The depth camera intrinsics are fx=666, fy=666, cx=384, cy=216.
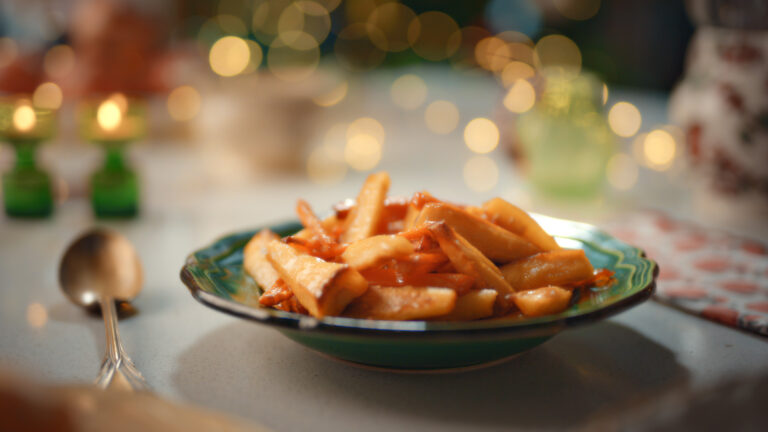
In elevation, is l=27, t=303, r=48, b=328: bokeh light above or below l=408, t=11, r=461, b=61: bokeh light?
below

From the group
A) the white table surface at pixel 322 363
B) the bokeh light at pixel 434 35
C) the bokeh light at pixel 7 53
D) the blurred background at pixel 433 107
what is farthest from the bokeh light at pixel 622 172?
the bokeh light at pixel 434 35

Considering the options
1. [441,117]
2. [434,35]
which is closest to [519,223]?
[441,117]

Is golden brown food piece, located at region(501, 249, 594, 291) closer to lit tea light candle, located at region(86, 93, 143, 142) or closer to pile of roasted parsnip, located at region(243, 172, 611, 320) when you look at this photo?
pile of roasted parsnip, located at region(243, 172, 611, 320)

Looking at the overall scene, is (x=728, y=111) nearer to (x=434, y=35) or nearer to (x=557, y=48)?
(x=557, y=48)

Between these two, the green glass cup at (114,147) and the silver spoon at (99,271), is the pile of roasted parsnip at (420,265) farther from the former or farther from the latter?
the green glass cup at (114,147)

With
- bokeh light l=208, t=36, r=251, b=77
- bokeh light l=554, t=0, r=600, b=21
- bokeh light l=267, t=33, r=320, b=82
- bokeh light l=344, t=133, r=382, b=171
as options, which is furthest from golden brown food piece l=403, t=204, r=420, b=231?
bokeh light l=554, t=0, r=600, b=21

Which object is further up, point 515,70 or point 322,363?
point 515,70

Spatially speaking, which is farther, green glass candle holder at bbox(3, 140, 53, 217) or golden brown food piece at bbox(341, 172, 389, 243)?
green glass candle holder at bbox(3, 140, 53, 217)
